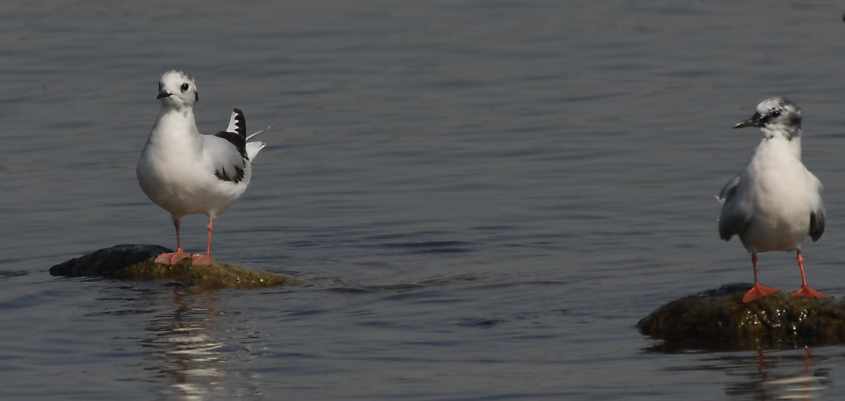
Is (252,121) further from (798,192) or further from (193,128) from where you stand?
(798,192)

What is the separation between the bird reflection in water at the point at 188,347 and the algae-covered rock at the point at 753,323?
3.09 metres

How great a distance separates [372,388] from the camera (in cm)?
1208

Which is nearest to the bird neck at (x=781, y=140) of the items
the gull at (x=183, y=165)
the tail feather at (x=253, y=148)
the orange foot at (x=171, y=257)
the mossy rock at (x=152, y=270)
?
the mossy rock at (x=152, y=270)

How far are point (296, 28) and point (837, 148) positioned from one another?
1137 cm

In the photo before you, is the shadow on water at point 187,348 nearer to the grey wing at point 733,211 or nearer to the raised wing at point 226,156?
the raised wing at point 226,156

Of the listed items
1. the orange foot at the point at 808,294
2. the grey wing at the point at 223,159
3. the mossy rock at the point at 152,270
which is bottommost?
the orange foot at the point at 808,294

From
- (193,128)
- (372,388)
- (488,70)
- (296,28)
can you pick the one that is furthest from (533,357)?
(296,28)

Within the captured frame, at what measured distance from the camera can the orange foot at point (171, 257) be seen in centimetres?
1630

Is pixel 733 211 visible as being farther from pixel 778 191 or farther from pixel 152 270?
pixel 152 270

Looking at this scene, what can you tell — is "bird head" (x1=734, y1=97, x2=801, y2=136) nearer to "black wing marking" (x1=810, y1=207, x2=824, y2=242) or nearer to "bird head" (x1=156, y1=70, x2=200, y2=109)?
"black wing marking" (x1=810, y1=207, x2=824, y2=242)

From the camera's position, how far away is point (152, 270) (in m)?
16.4

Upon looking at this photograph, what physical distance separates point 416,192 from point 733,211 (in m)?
6.97

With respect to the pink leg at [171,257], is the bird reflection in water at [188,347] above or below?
below

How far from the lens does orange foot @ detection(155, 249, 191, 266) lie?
16.3 metres
